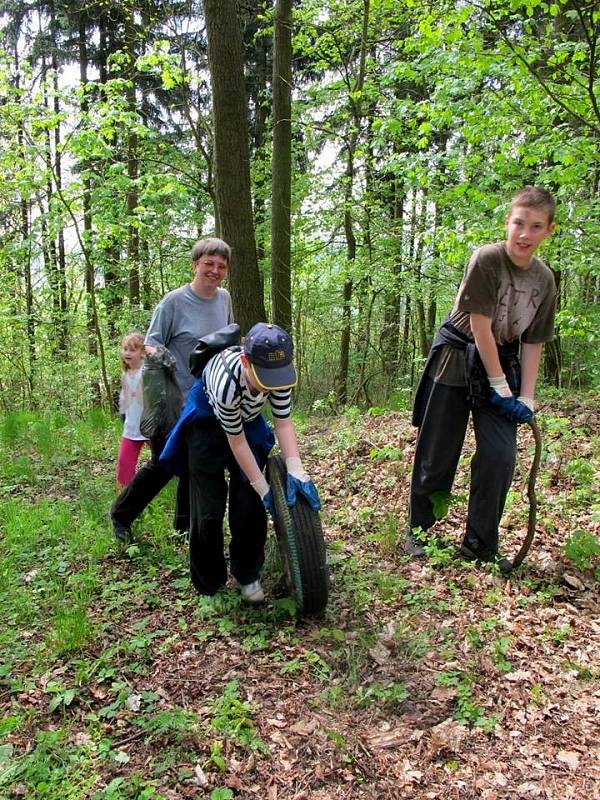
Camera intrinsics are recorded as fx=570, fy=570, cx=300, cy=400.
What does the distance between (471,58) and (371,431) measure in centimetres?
393

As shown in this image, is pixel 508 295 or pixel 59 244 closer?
pixel 508 295

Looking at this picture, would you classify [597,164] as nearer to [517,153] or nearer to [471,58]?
[517,153]

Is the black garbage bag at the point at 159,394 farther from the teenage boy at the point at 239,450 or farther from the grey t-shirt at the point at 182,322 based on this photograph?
the teenage boy at the point at 239,450

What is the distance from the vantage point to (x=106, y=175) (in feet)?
30.0

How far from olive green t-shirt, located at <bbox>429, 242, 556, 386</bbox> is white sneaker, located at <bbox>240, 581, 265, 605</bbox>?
69.8 inches

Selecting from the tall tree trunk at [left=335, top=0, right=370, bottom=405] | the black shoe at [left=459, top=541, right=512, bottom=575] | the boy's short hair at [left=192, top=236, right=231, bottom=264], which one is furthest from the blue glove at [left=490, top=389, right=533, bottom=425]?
the tall tree trunk at [left=335, top=0, right=370, bottom=405]

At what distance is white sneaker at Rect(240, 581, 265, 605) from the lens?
346cm

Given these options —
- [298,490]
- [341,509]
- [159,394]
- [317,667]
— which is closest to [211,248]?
[159,394]

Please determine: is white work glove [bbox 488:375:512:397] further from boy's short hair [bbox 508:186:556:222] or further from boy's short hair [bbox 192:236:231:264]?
boy's short hair [bbox 192:236:231:264]

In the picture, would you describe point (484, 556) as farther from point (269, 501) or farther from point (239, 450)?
point (239, 450)

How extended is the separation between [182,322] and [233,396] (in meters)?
1.46

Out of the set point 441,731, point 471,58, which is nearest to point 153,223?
point 471,58

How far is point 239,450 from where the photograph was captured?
3.12 metres

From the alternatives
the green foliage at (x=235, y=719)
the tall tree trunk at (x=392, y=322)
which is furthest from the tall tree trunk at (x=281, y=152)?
the green foliage at (x=235, y=719)
